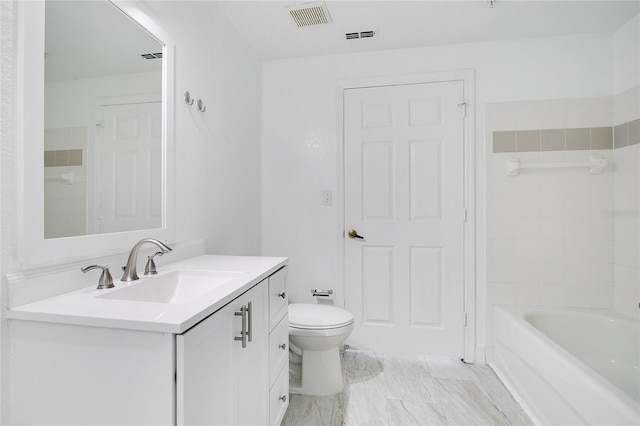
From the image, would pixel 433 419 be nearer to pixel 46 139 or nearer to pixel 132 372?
pixel 132 372

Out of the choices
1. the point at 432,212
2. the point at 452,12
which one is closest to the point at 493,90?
the point at 452,12

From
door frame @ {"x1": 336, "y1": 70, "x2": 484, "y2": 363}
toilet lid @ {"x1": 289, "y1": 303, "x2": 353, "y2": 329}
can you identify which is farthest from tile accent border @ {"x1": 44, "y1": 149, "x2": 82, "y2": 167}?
door frame @ {"x1": 336, "y1": 70, "x2": 484, "y2": 363}

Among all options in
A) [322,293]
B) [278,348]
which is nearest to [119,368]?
[278,348]

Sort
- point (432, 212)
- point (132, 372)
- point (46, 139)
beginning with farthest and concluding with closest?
point (432, 212), point (46, 139), point (132, 372)

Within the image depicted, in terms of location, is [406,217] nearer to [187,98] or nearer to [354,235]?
[354,235]

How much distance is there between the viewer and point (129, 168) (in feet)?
4.21

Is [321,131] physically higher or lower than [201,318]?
higher

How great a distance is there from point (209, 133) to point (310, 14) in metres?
0.94

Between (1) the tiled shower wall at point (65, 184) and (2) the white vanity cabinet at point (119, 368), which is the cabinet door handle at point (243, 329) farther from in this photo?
(1) the tiled shower wall at point (65, 184)

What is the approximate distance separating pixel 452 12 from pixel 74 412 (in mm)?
2448

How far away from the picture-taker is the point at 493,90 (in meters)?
2.29

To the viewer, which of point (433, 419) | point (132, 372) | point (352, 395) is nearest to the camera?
point (132, 372)

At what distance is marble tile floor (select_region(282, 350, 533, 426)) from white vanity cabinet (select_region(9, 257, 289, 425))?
0.96 meters

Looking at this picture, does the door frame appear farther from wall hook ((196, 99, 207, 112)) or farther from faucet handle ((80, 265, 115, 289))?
faucet handle ((80, 265, 115, 289))
